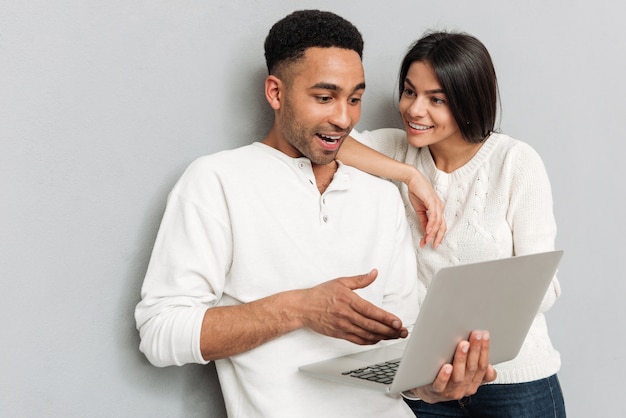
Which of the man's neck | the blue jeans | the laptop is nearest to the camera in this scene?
the laptop

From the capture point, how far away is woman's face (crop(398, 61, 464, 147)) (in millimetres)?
1612

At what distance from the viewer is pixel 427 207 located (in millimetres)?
1583

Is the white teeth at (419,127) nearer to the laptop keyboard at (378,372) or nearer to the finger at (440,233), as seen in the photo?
the finger at (440,233)

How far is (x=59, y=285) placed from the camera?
1.28 metres

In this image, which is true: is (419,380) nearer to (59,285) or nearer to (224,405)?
(224,405)

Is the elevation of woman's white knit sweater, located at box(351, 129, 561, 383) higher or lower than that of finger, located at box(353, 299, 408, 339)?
higher

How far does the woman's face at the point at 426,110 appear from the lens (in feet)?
5.29

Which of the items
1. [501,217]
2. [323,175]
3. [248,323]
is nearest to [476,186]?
[501,217]

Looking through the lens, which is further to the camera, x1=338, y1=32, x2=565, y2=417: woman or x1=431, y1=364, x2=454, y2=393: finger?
x1=338, y1=32, x2=565, y2=417: woman

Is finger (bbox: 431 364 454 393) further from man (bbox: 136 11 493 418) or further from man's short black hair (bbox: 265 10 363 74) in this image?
man's short black hair (bbox: 265 10 363 74)

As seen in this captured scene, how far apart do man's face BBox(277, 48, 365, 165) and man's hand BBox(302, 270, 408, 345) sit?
28cm

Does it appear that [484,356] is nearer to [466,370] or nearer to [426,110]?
[466,370]

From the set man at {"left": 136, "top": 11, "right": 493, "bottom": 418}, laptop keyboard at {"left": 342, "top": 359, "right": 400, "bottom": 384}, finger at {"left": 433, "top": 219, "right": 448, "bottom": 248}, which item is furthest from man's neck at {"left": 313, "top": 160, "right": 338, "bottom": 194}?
laptop keyboard at {"left": 342, "top": 359, "right": 400, "bottom": 384}

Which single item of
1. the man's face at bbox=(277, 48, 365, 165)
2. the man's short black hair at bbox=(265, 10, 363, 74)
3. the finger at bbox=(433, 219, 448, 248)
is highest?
the man's short black hair at bbox=(265, 10, 363, 74)
